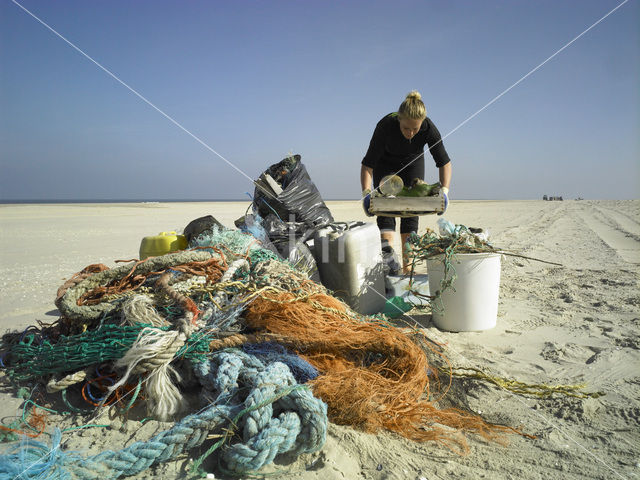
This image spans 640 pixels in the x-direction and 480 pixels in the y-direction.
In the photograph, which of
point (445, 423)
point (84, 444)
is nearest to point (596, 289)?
point (445, 423)

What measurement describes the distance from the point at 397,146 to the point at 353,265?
5.08 ft

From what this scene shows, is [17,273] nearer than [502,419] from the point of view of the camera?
No

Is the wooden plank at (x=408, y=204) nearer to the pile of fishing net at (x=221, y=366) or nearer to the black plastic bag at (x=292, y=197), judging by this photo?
the black plastic bag at (x=292, y=197)

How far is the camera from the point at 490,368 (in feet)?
8.41

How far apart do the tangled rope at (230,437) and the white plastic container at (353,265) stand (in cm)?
159

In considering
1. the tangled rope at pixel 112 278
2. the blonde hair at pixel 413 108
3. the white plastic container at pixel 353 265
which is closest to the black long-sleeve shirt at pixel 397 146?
the blonde hair at pixel 413 108

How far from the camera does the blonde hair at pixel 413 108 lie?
12.5ft

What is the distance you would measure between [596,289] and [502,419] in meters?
3.02

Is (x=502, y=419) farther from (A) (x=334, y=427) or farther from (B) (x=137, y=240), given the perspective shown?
(B) (x=137, y=240)

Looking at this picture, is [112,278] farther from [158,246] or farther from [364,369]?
[364,369]

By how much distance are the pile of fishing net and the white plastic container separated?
0.71 m

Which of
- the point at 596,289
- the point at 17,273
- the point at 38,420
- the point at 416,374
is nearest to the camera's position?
the point at 38,420

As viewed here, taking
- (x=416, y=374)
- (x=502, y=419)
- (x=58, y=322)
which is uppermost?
(x=58, y=322)

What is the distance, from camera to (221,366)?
79.4 inches
